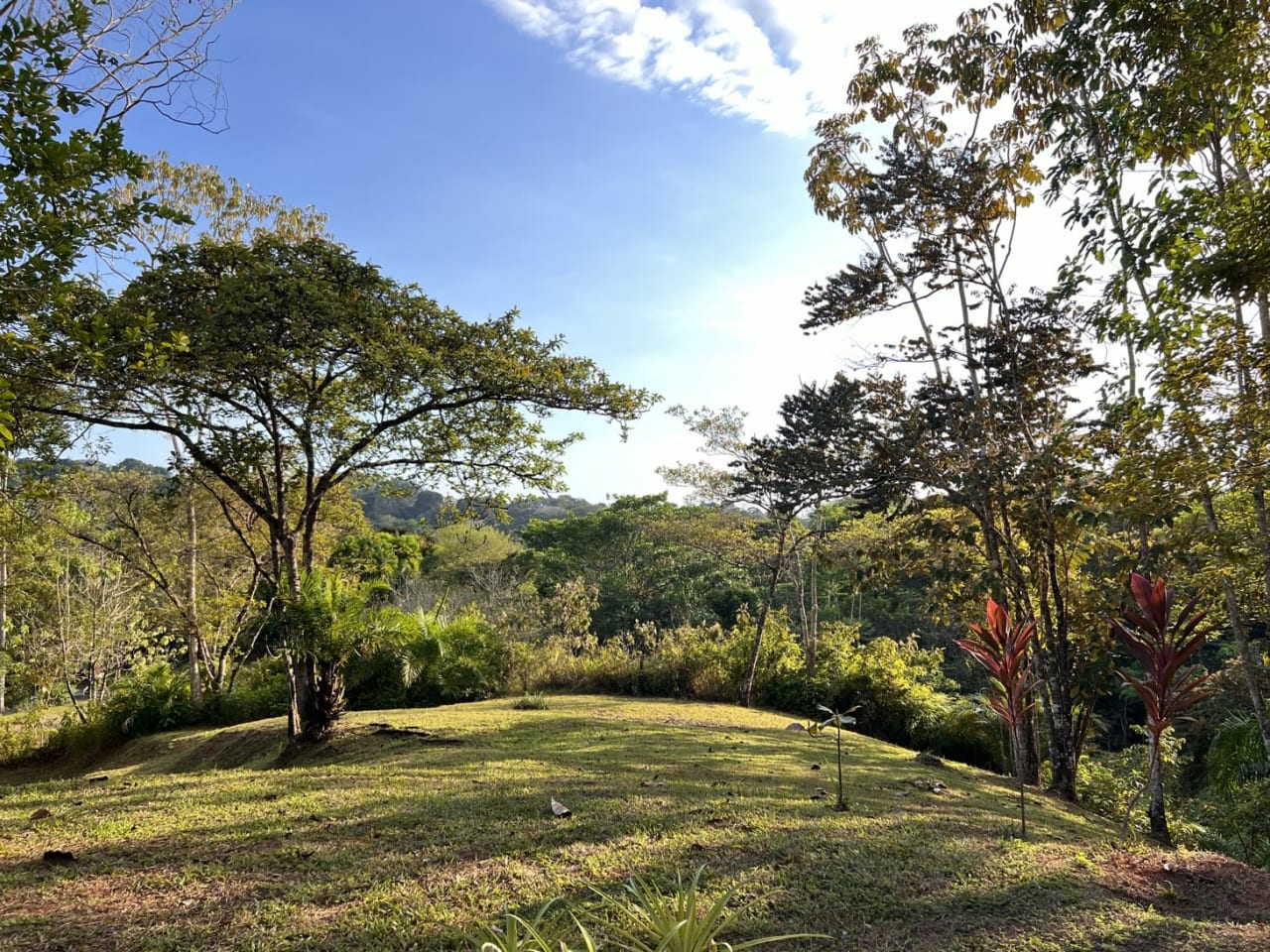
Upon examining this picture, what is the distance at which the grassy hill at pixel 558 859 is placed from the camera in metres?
2.77

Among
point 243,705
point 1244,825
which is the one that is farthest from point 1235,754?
point 243,705

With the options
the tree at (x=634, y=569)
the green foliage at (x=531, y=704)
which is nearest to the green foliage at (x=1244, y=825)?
the green foliage at (x=531, y=704)

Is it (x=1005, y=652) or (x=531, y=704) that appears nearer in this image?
(x=1005, y=652)

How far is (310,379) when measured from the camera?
7.43m

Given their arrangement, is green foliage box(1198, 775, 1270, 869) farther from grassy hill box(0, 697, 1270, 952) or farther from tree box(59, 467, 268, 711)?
tree box(59, 467, 268, 711)

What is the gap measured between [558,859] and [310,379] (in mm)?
5989

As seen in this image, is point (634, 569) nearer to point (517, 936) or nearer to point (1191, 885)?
point (1191, 885)

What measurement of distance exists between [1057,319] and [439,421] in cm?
750

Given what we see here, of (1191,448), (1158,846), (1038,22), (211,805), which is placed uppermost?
(1038,22)

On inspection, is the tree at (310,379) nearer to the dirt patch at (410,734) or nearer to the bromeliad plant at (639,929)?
the dirt patch at (410,734)

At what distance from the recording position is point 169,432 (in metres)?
6.96

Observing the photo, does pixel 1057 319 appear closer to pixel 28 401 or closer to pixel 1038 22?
pixel 1038 22

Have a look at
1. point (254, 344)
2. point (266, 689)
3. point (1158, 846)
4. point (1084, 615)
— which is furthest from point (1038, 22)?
point (266, 689)

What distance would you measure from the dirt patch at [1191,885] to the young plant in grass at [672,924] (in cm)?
225
